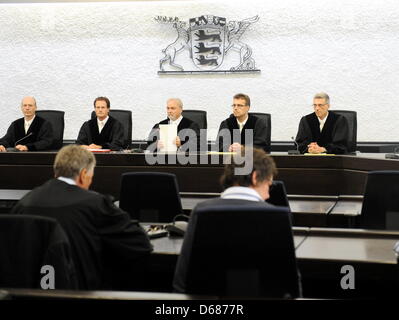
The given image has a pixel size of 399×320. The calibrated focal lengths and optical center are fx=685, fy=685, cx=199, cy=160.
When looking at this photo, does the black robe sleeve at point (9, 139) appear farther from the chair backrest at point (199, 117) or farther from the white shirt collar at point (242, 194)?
the white shirt collar at point (242, 194)

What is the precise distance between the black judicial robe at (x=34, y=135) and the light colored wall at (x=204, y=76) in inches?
60.1

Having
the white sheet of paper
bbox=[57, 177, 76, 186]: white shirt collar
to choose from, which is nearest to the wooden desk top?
bbox=[57, 177, 76, 186]: white shirt collar

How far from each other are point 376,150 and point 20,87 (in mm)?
5394

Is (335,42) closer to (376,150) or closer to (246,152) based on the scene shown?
(376,150)

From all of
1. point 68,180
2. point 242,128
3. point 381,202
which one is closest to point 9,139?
point 242,128

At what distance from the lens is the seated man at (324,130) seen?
7.83 m

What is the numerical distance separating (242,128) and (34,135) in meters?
2.65

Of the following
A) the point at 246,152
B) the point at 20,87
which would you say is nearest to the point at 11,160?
the point at 20,87

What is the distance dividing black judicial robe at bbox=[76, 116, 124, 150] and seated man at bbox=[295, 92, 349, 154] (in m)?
2.19

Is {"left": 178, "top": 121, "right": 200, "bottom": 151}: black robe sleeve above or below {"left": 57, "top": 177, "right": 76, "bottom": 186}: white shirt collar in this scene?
above

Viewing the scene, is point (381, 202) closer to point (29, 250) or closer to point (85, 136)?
point (29, 250)

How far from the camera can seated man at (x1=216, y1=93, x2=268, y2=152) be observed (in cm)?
798

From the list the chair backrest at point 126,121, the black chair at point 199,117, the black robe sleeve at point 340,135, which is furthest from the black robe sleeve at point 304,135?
the chair backrest at point 126,121

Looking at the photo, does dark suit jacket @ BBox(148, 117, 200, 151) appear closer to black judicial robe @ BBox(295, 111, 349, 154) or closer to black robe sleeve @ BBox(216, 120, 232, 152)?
black robe sleeve @ BBox(216, 120, 232, 152)
